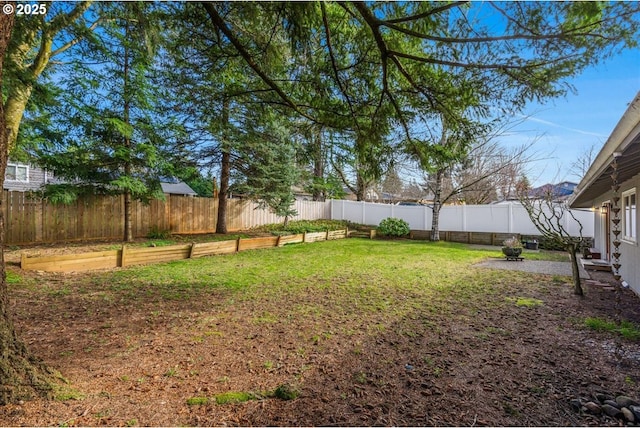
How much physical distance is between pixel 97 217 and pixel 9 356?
28.3 ft

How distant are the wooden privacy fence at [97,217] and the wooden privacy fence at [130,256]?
1443mm

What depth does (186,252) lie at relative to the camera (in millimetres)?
8477

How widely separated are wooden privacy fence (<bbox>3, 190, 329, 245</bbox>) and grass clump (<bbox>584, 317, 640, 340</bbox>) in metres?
9.25

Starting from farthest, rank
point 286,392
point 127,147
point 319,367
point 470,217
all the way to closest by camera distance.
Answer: point 470,217, point 127,147, point 319,367, point 286,392

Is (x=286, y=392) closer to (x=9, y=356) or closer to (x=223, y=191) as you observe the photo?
(x=9, y=356)

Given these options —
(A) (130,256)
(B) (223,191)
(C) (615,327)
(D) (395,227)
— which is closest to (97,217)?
(A) (130,256)

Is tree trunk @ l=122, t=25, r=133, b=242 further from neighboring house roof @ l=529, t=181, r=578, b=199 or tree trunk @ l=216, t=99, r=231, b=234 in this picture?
neighboring house roof @ l=529, t=181, r=578, b=199

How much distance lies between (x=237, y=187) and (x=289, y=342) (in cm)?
921

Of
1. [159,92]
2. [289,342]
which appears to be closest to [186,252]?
[159,92]

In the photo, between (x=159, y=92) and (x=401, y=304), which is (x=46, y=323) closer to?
(x=401, y=304)

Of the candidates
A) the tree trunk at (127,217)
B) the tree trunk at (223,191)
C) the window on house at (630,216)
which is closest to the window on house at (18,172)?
the tree trunk at (127,217)

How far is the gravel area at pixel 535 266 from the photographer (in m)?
7.62

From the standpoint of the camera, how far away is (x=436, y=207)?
581 inches

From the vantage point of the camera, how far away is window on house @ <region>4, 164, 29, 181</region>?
12804 mm
